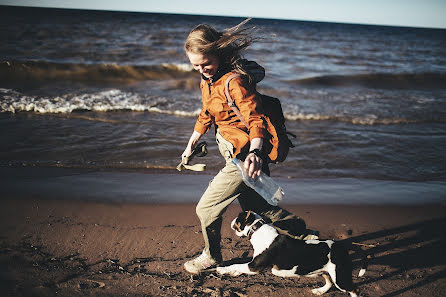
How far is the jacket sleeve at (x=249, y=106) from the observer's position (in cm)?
204

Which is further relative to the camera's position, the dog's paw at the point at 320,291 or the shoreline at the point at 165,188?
the shoreline at the point at 165,188

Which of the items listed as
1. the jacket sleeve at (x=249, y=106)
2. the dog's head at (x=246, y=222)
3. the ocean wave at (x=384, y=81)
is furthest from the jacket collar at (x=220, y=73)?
the ocean wave at (x=384, y=81)

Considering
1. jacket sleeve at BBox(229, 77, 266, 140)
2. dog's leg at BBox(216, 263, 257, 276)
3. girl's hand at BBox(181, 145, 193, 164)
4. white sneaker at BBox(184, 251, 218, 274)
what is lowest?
white sneaker at BBox(184, 251, 218, 274)

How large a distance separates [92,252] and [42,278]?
18.5 inches

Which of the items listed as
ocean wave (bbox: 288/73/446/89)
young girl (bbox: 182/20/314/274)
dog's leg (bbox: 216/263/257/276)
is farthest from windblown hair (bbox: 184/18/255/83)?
ocean wave (bbox: 288/73/446/89)

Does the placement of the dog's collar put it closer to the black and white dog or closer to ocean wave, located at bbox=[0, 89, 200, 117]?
the black and white dog

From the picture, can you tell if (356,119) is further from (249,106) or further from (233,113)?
(249,106)

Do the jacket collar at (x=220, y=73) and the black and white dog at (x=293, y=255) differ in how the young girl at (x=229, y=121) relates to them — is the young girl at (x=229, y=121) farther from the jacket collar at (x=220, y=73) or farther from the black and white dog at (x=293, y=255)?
the black and white dog at (x=293, y=255)

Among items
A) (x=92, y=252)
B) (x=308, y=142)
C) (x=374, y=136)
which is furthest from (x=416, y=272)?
(x=374, y=136)

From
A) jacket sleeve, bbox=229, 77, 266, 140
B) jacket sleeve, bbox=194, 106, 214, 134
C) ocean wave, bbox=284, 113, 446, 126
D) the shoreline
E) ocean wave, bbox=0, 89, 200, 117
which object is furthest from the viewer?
ocean wave, bbox=284, 113, 446, 126

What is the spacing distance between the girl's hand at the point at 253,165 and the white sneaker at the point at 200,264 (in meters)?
1.17

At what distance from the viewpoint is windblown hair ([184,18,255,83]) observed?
6.81 feet

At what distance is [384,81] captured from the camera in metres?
14.3

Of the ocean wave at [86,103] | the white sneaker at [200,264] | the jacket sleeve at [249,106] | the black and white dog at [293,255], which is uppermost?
the jacket sleeve at [249,106]
